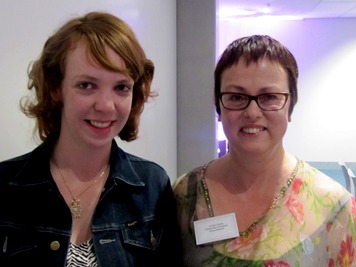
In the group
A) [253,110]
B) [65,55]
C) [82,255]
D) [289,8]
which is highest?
[289,8]

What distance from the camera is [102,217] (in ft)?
3.93

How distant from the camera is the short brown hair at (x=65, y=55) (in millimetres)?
1118

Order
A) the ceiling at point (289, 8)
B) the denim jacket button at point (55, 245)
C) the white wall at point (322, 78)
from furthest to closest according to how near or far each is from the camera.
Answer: the white wall at point (322, 78)
the ceiling at point (289, 8)
the denim jacket button at point (55, 245)

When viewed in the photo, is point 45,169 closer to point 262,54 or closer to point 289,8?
point 262,54

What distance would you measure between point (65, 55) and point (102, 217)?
493mm

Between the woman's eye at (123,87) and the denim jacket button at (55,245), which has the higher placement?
the woman's eye at (123,87)

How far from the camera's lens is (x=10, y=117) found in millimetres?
1287

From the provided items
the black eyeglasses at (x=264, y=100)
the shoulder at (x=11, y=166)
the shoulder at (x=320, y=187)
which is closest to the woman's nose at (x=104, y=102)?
the shoulder at (x=11, y=166)

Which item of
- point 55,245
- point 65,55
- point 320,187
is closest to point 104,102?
point 65,55

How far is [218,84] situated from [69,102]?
523 millimetres

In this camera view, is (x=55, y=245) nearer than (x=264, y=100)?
Yes

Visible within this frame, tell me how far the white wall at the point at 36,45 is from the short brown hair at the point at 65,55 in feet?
0.23

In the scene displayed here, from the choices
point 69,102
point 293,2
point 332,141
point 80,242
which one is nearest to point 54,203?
point 80,242

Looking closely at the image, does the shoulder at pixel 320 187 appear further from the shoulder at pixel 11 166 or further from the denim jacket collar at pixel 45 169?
the shoulder at pixel 11 166
